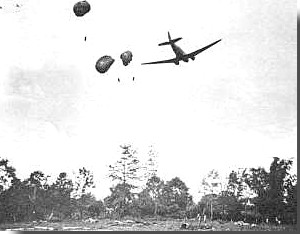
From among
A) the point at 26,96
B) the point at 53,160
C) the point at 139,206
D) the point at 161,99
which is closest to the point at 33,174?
the point at 53,160

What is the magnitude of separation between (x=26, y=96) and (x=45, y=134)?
134 centimetres

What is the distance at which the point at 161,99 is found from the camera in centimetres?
1495

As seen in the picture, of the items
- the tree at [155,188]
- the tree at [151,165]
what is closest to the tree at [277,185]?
the tree at [155,188]

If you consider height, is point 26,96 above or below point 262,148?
above

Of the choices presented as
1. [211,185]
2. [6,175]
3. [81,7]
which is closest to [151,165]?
[211,185]

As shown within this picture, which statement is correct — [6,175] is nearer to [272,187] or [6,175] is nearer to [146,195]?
[146,195]

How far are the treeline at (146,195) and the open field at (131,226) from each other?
8.3 inches

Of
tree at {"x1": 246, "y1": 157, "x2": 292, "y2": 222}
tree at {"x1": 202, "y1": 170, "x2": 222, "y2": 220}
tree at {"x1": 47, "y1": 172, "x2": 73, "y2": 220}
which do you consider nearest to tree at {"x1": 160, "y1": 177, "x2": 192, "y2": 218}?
tree at {"x1": 202, "y1": 170, "x2": 222, "y2": 220}

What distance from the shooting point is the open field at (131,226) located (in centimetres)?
1398

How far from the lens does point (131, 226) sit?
14438 mm

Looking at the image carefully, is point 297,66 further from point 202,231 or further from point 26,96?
point 26,96

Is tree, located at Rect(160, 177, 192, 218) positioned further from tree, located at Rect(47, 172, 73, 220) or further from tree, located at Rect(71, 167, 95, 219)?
tree, located at Rect(47, 172, 73, 220)

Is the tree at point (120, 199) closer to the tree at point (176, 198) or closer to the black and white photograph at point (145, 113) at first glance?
the black and white photograph at point (145, 113)

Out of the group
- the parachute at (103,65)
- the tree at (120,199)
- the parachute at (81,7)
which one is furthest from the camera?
the tree at (120,199)
